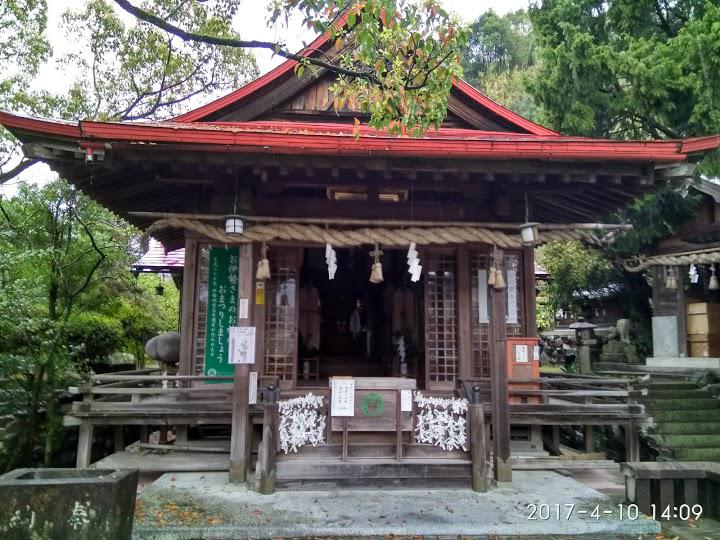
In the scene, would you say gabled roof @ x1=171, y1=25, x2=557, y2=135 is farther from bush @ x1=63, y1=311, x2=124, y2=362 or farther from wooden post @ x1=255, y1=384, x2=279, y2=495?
bush @ x1=63, y1=311, x2=124, y2=362

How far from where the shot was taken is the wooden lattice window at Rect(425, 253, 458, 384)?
8656mm

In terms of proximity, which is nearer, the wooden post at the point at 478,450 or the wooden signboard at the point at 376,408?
the wooden post at the point at 478,450

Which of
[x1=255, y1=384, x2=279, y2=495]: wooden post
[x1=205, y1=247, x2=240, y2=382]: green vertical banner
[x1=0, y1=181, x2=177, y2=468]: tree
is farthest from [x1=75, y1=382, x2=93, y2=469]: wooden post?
[x1=255, y1=384, x2=279, y2=495]: wooden post

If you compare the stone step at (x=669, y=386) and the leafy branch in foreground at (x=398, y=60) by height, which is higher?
the leafy branch in foreground at (x=398, y=60)

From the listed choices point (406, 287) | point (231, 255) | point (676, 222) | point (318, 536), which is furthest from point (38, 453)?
point (676, 222)

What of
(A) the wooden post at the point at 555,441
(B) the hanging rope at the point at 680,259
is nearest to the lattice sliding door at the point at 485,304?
(A) the wooden post at the point at 555,441

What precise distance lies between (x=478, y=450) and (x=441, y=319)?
2619mm

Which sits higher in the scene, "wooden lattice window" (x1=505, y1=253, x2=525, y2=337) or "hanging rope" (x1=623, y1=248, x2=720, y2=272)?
"hanging rope" (x1=623, y1=248, x2=720, y2=272)

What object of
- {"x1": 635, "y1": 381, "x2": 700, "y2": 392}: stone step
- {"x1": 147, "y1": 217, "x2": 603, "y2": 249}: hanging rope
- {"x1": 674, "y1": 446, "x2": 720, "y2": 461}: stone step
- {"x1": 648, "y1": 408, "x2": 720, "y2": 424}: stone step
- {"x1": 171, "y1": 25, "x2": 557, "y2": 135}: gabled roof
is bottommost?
{"x1": 674, "y1": 446, "x2": 720, "y2": 461}: stone step

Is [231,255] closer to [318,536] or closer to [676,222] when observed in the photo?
[318,536]

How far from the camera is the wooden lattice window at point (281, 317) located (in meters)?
8.36

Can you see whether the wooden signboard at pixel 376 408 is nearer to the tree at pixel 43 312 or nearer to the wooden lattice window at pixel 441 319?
the wooden lattice window at pixel 441 319

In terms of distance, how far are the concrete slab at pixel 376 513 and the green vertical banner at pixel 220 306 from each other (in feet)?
6.55

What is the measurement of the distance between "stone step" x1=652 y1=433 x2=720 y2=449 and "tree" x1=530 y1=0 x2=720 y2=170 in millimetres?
6269
